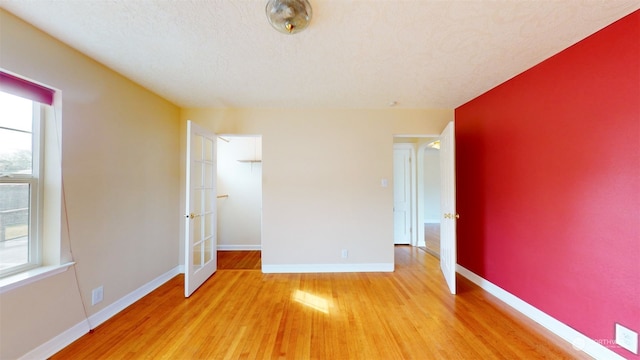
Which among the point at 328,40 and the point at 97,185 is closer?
the point at 328,40

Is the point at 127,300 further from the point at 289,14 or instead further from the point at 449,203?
the point at 449,203

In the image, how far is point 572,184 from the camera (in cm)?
184

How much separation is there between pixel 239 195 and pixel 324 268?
224 centimetres

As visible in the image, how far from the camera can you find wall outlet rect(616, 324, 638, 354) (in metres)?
1.48

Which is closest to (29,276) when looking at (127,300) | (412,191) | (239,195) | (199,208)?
(127,300)

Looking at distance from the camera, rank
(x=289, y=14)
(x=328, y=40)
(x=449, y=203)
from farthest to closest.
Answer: (x=449, y=203)
(x=328, y=40)
(x=289, y=14)

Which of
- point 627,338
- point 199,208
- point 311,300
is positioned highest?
point 199,208

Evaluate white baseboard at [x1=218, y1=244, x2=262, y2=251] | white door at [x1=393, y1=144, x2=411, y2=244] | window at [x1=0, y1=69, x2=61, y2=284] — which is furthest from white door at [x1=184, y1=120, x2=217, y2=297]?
white door at [x1=393, y1=144, x2=411, y2=244]

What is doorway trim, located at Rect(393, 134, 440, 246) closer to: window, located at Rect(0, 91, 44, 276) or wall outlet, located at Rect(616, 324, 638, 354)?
wall outlet, located at Rect(616, 324, 638, 354)

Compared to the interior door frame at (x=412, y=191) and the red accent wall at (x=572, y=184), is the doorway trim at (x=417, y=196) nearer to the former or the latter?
→ the interior door frame at (x=412, y=191)

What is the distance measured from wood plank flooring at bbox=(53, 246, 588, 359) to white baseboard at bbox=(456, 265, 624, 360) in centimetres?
7

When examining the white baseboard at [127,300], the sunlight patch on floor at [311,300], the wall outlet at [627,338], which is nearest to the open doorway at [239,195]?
the white baseboard at [127,300]

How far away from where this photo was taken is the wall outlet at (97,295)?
2034mm

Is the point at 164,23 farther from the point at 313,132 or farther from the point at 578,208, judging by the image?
the point at 578,208
